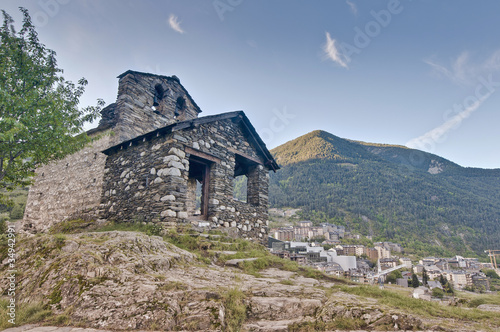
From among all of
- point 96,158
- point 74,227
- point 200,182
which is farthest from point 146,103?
point 74,227

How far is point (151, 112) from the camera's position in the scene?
1469 centimetres

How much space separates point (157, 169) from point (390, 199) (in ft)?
442

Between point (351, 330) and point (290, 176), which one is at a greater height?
point (290, 176)

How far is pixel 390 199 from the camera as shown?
123 metres

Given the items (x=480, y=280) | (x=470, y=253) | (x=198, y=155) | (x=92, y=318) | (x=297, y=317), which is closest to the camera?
(x=92, y=318)

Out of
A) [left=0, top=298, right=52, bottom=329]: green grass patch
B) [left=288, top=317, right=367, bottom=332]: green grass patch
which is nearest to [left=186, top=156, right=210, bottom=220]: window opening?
[left=0, top=298, right=52, bottom=329]: green grass patch

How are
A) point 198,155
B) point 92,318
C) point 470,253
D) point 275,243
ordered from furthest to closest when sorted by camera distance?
point 470,253
point 275,243
point 198,155
point 92,318

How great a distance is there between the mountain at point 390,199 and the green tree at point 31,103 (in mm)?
99715

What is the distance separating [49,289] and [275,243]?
18.0 metres

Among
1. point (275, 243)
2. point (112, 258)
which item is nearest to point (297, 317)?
point (112, 258)

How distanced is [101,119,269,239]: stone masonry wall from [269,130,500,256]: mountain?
304 ft

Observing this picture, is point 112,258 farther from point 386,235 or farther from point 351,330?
point 386,235

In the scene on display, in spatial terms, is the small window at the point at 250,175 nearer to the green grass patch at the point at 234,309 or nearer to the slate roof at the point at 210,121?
the slate roof at the point at 210,121

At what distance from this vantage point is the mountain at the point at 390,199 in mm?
100500
